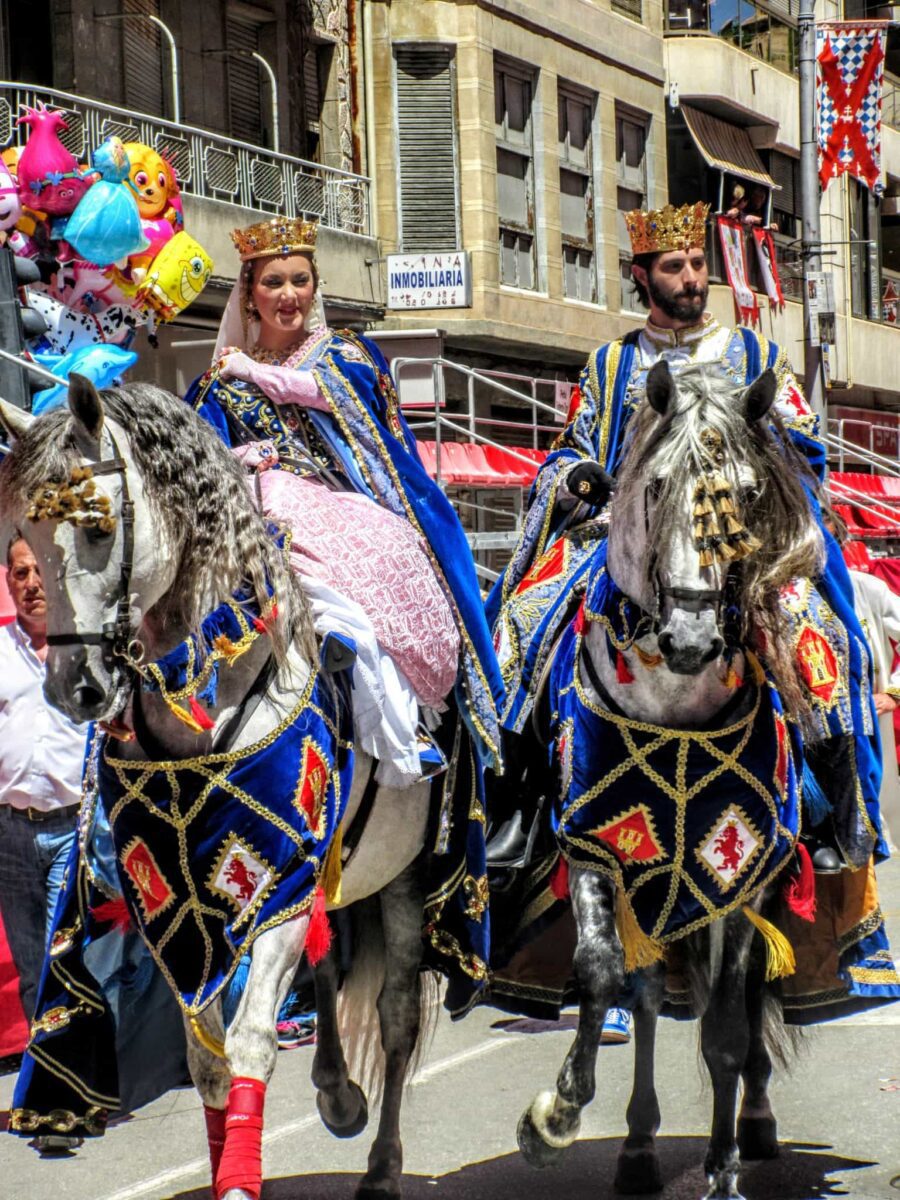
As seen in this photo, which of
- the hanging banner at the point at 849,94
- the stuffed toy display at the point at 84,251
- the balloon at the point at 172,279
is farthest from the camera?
the hanging banner at the point at 849,94

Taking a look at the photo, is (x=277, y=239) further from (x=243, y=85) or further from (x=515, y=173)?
(x=515, y=173)

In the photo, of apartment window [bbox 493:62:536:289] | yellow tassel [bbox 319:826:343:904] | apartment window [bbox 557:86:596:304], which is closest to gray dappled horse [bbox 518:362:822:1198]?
yellow tassel [bbox 319:826:343:904]

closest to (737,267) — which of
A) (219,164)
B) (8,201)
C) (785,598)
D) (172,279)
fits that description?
(219,164)

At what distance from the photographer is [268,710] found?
4.24 metres

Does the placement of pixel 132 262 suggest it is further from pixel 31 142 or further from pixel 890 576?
pixel 890 576

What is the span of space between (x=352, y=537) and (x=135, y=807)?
3.40 ft

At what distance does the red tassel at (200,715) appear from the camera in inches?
161

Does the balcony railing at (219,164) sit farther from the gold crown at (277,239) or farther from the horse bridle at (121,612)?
the horse bridle at (121,612)

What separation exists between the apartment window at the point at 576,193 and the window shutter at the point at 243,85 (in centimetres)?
527

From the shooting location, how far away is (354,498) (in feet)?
16.7

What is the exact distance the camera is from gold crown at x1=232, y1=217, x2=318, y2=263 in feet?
17.9

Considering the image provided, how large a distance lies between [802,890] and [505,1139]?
1310mm

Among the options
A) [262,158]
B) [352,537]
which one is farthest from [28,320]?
[262,158]

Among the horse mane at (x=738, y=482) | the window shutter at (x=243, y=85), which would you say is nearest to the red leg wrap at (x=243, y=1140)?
the horse mane at (x=738, y=482)
